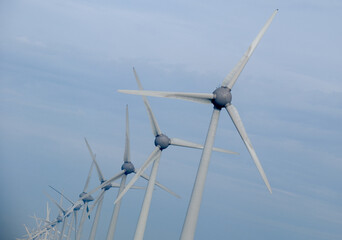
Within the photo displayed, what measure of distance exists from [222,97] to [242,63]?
14.8ft

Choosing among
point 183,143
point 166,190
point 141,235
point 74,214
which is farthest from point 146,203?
point 74,214

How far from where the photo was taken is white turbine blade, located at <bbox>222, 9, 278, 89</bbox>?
51875mm

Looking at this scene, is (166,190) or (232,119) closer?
(232,119)

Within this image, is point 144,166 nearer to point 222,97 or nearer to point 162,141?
point 162,141

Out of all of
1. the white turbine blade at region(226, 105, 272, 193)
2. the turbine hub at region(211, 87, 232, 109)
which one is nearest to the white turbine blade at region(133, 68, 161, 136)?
the turbine hub at region(211, 87, 232, 109)

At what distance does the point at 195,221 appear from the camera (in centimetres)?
4878

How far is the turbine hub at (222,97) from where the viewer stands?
50.5m

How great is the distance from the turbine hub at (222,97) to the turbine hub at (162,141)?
19.6 metres

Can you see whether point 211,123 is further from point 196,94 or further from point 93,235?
point 93,235

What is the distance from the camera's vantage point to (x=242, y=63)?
53.1 m

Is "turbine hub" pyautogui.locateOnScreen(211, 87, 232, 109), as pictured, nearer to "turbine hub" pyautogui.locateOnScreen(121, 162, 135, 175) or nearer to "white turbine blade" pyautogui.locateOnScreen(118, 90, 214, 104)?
"white turbine blade" pyautogui.locateOnScreen(118, 90, 214, 104)

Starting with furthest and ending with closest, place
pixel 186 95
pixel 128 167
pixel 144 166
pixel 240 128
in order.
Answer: pixel 128 167 → pixel 144 166 → pixel 186 95 → pixel 240 128

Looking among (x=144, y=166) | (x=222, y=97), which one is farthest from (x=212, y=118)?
(x=144, y=166)

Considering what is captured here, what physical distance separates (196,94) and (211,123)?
3167 mm
